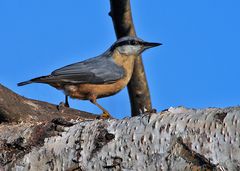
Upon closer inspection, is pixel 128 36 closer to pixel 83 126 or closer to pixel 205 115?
pixel 83 126

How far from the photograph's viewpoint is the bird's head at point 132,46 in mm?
6398

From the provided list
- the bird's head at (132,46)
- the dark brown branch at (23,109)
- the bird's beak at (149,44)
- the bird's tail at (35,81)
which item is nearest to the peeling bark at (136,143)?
the dark brown branch at (23,109)

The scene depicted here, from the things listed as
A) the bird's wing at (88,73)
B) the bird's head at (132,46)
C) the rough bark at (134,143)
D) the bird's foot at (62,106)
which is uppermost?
the bird's head at (132,46)

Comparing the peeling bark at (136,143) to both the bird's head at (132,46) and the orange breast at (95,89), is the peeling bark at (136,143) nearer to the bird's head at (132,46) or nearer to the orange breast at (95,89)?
the orange breast at (95,89)

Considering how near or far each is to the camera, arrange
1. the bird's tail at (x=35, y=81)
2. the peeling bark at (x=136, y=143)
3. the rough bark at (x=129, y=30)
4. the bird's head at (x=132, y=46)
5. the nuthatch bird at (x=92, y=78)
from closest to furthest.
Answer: the peeling bark at (x=136, y=143) < the rough bark at (x=129, y=30) < the bird's tail at (x=35, y=81) < the nuthatch bird at (x=92, y=78) < the bird's head at (x=132, y=46)

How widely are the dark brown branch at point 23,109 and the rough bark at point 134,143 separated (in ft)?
3.02

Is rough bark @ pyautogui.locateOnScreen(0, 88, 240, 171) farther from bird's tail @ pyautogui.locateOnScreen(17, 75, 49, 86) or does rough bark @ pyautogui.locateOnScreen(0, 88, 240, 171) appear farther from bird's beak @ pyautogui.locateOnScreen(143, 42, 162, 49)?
bird's beak @ pyautogui.locateOnScreen(143, 42, 162, 49)

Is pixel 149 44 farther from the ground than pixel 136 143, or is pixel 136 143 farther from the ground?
pixel 149 44

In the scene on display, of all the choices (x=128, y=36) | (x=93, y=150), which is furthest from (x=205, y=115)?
(x=128, y=36)

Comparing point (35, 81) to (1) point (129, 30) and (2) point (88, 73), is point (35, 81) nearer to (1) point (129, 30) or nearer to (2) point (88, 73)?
(2) point (88, 73)

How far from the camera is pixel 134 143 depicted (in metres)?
3.36

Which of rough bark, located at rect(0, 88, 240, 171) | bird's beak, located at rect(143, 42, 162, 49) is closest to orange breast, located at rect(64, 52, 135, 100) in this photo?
bird's beak, located at rect(143, 42, 162, 49)

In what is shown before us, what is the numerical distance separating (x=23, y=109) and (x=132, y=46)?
1677 mm

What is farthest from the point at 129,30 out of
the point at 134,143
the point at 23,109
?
the point at 134,143
